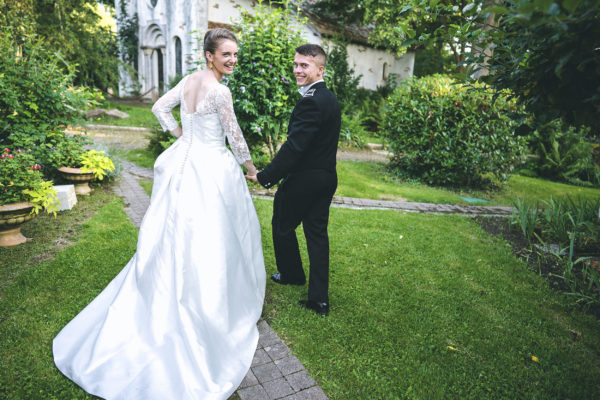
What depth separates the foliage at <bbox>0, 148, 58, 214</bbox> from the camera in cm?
435

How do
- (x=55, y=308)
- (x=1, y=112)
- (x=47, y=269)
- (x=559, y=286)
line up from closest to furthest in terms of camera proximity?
(x=55, y=308)
(x=47, y=269)
(x=559, y=286)
(x=1, y=112)

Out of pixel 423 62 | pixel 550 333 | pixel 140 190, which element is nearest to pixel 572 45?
pixel 550 333

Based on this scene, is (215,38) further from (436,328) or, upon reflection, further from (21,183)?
(21,183)

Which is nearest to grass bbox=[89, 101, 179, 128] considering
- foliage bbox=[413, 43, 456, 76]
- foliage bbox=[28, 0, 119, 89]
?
foliage bbox=[28, 0, 119, 89]

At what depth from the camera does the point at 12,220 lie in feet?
14.3

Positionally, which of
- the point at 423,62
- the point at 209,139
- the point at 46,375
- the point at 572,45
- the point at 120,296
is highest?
the point at 423,62

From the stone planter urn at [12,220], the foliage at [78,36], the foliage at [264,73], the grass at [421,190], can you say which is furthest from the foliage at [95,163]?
the foliage at [78,36]

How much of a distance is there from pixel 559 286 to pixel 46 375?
5110mm

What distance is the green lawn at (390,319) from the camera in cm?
272

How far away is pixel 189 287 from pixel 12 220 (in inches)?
120

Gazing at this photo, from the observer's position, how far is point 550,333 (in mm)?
3414

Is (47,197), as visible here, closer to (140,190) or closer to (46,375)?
(140,190)

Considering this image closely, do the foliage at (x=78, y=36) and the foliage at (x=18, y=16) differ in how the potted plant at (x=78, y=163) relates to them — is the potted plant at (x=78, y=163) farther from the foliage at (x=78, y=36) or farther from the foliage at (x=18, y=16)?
the foliage at (x=78, y=36)

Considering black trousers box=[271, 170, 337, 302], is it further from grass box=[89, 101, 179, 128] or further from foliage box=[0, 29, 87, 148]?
grass box=[89, 101, 179, 128]
